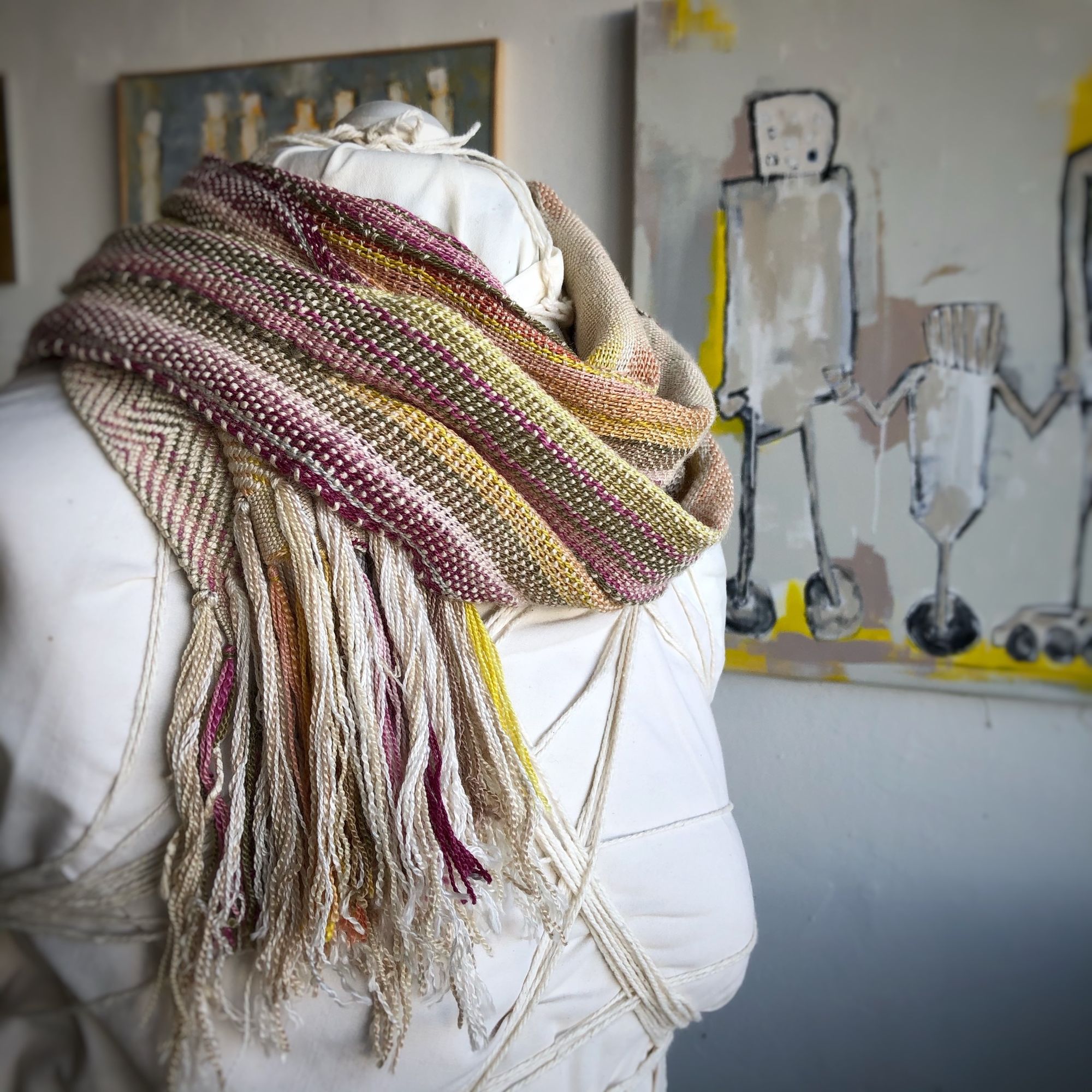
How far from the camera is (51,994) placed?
15.8 inches

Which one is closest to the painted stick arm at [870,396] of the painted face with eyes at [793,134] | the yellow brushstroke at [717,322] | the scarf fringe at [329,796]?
the yellow brushstroke at [717,322]

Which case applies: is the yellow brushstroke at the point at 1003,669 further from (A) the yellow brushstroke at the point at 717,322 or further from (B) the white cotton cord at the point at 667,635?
(B) the white cotton cord at the point at 667,635

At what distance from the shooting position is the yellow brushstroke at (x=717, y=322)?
0.92 meters

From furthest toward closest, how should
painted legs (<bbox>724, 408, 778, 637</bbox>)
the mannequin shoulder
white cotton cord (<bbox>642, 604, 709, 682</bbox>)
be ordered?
1. painted legs (<bbox>724, 408, 778, 637</bbox>)
2. white cotton cord (<bbox>642, 604, 709, 682</bbox>)
3. the mannequin shoulder

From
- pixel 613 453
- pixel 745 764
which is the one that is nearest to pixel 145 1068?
pixel 613 453

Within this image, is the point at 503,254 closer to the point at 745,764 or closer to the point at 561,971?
the point at 561,971

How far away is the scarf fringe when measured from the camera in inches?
14.9

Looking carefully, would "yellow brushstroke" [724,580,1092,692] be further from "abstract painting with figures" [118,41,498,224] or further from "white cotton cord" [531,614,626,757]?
"abstract painting with figures" [118,41,498,224]

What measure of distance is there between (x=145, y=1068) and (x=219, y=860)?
103 millimetres

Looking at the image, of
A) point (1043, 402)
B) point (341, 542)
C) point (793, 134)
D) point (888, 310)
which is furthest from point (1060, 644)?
point (341, 542)

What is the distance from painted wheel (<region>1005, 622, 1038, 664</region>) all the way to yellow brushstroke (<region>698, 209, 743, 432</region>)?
0.36m

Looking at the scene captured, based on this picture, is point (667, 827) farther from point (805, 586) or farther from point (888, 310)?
point (888, 310)

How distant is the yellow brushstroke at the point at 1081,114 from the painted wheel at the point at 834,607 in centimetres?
45

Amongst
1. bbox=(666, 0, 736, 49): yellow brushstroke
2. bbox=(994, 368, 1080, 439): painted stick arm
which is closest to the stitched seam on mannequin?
bbox=(994, 368, 1080, 439): painted stick arm
